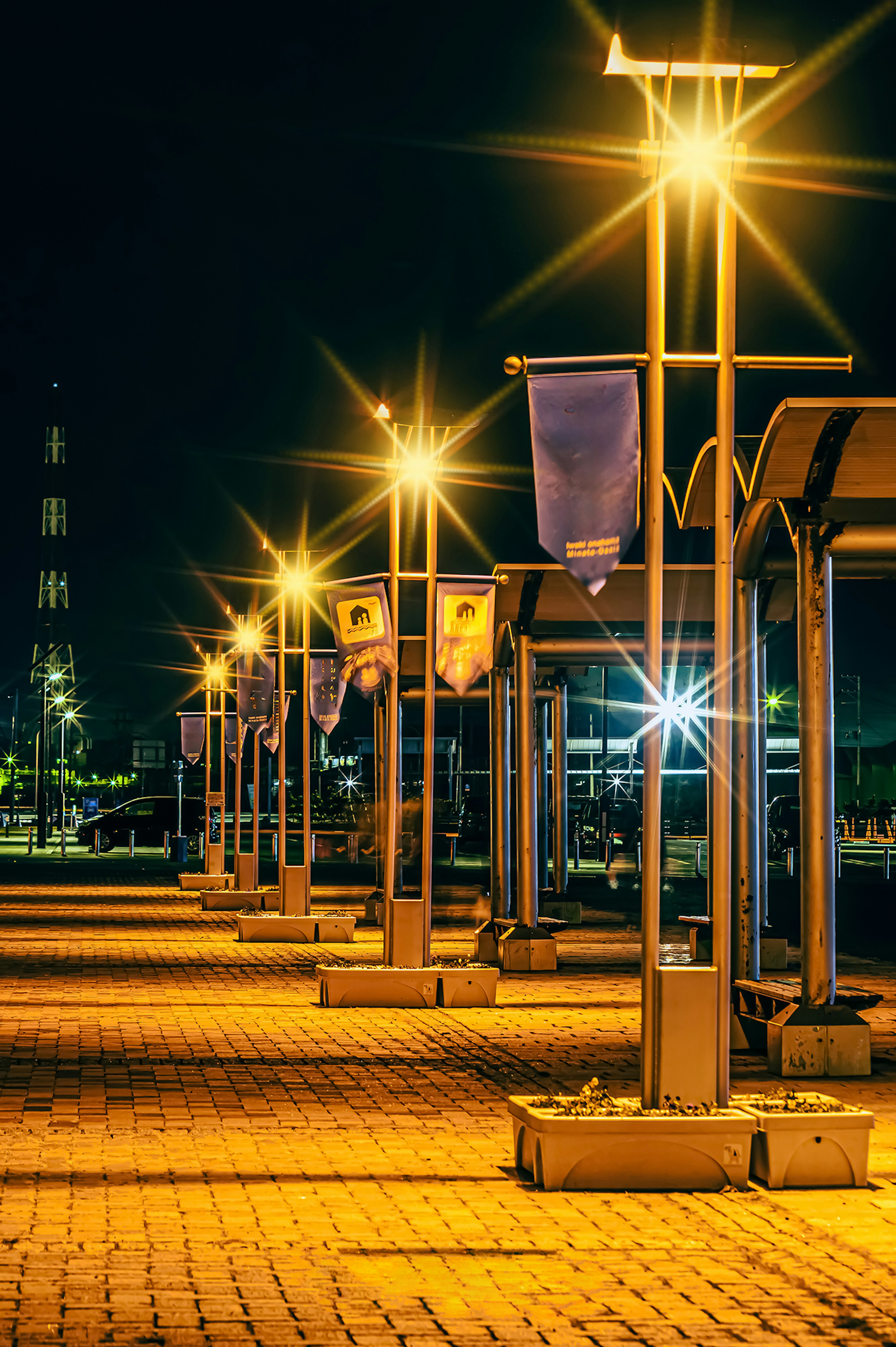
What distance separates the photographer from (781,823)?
46625 millimetres

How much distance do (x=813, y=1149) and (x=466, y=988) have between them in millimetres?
7518

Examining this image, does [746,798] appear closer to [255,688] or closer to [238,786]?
[255,688]

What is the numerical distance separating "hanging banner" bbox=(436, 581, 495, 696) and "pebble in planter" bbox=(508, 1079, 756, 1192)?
27.2ft

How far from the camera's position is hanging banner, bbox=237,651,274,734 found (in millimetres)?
26828

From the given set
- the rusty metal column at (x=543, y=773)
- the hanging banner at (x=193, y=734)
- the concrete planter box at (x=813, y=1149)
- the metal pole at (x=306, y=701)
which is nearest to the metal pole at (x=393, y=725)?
the metal pole at (x=306, y=701)

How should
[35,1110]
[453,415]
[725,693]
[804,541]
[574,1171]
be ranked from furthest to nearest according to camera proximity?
[453,415], [804,541], [35,1110], [725,693], [574,1171]

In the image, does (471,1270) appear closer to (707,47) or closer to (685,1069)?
(685,1069)

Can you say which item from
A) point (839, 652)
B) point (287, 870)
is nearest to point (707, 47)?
point (287, 870)

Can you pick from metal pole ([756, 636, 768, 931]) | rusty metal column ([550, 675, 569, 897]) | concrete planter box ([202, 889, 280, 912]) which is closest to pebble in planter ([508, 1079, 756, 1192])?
metal pole ([756, 636, 768, 931])

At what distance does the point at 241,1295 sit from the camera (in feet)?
21.4

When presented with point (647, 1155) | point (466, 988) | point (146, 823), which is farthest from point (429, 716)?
point (146, 823)

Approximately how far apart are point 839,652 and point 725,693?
190 feet

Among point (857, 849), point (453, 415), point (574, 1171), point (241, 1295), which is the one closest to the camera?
point (241, 1295)

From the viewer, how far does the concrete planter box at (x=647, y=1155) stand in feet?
27.7
